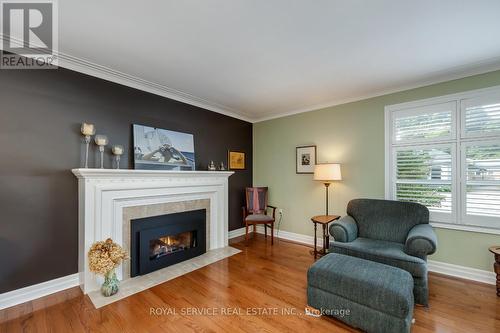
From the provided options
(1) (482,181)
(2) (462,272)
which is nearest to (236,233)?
(2) (462,272)

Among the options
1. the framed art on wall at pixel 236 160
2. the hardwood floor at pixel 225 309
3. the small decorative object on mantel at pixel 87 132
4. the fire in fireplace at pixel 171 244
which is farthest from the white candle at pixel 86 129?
the framed art on wall at pixel 236 160

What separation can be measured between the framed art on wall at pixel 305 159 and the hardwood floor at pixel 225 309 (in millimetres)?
1890

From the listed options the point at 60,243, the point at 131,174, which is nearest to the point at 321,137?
the point at 131,174

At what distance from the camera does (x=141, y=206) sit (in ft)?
9.18

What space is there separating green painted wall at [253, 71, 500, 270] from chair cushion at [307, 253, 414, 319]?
59.8 inches

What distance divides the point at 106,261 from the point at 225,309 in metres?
1.27


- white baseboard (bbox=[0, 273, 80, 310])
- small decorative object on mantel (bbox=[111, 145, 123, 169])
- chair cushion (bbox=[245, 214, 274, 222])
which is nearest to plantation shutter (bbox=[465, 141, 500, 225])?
chair cushion (bbox=[245, 214, 274, 222])

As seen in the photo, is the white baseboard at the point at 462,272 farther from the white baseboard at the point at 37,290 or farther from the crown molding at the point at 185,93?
the white baseboard at the point at 37,290

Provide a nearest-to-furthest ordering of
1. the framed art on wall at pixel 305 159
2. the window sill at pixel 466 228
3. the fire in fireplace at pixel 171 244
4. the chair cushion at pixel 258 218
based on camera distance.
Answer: the window sill at pixel 466 228 < the fire in fireplace at pixel 171 244 < the chair cushion at pixel 258 218 < the framed art on wall at pixel 305 159

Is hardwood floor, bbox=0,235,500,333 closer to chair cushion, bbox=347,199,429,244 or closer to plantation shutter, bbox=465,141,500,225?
chair cushion, bbox=347,199,429,244

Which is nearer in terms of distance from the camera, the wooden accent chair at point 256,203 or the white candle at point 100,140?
the white candle at point 100,140

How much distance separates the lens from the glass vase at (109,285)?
88.7 inches

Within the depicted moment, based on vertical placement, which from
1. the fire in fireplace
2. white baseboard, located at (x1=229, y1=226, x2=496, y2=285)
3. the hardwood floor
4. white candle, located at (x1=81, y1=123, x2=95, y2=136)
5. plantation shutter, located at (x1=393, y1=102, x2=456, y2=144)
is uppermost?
plantation shutter, located at (x1=393, y1=102, x2=456, y2=144)

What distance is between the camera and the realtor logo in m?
1.72
